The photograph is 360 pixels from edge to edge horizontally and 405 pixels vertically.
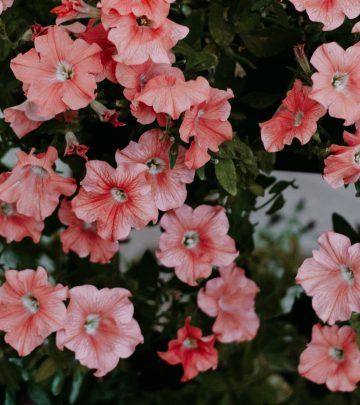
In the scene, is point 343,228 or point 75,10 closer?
point 75,10

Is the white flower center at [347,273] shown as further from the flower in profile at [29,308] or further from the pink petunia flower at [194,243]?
the flower in profile at [29,308]

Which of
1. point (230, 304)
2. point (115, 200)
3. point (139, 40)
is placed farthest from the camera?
point (230, 304)

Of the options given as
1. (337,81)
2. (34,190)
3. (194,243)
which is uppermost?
(337,81)

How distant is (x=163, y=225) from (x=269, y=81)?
9.0 inches

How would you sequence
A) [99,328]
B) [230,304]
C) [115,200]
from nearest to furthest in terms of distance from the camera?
[115,200], [99,328], [230,304]

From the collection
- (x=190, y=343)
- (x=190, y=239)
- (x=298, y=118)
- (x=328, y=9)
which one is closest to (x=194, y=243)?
(x=190, y=239)

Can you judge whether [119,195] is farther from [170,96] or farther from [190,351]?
[190,351]

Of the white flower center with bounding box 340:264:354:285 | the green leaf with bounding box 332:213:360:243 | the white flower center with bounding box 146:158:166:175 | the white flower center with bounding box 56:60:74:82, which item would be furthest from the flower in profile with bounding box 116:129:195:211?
the green leaf with bounding box 332:213:360:243

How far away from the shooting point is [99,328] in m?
0.94

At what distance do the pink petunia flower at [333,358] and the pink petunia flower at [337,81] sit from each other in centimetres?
31

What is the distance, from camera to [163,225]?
0.94 metres

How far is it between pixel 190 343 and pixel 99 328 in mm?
123

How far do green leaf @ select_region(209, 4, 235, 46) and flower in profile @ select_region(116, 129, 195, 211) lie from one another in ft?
0.62

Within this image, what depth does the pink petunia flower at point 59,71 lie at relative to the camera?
2.54 ft
